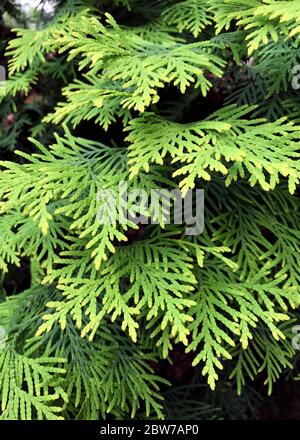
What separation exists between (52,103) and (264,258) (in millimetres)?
1611

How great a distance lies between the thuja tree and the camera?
1.71 meters

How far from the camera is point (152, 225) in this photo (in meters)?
2.09

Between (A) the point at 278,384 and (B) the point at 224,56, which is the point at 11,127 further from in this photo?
(A) the point at 278,384

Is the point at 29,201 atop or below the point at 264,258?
atop

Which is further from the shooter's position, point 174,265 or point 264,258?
point 264,258

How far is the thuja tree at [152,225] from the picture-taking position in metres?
1.71

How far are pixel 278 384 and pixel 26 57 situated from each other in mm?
2397

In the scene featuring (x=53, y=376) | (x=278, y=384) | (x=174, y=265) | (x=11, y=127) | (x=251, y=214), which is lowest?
(x=278, y=384)

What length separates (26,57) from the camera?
2.25 meters
